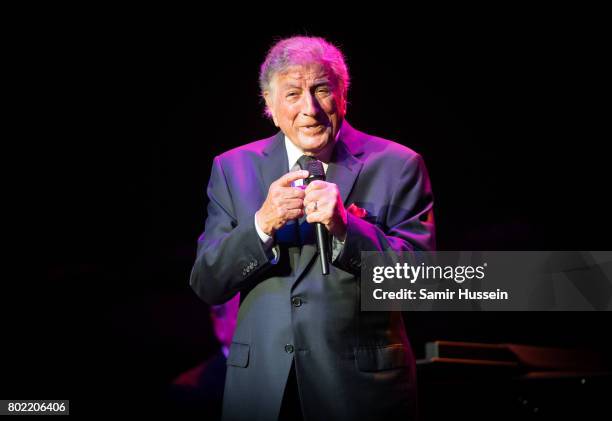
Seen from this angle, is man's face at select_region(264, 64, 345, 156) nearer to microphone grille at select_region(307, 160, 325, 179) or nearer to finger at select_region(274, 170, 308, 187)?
microphone grille at select_region(307, 160, 325, 179)

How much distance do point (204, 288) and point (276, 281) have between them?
0.68ft

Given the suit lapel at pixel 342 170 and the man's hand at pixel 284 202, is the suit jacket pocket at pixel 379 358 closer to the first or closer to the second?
the suit lapel at pixel 342 170

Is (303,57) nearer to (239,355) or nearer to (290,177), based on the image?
(290,177)

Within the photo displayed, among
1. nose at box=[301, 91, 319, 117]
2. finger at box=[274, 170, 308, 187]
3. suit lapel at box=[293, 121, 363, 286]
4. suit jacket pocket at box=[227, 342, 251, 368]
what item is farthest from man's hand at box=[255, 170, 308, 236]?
suit jacket pocket at box=[227, 342, 251, 368]

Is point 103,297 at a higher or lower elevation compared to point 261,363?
higher

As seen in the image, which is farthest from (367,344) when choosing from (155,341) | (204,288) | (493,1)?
(155,341)

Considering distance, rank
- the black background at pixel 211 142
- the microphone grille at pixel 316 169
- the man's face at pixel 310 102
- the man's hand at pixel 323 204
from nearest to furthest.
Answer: the man's hand at pixel 323 204 < the microphone grille at pixel 316 169 < the man's face at pixel 310 102 < the black background at pixel 211 142

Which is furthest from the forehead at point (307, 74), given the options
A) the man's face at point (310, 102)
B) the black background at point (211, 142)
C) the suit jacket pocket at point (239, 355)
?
the black background at point (211, 142)

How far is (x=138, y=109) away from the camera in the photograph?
12.0 feet

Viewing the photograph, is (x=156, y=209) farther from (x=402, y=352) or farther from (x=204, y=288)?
(x=402, y=352)

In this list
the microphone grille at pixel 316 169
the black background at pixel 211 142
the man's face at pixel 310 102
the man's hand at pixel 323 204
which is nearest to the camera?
the man's hand at pixel 323 204

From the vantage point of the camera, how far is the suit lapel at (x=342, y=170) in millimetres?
1844

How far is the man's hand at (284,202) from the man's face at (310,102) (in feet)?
0.76

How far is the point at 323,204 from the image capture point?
1.70m
